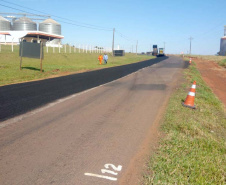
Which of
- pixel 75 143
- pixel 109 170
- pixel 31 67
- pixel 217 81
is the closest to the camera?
pixel 109 170

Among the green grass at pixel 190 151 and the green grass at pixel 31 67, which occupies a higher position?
the green grass at pixel 31 67

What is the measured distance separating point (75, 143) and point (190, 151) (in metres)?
2.17

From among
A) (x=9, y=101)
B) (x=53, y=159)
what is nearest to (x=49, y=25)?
(x=9, y=101)

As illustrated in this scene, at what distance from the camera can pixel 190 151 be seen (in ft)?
14.8

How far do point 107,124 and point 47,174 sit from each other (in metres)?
2.67

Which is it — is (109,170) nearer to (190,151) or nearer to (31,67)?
(190,151)

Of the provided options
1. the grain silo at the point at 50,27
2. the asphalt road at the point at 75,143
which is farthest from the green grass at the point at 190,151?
the grain silo at the point at 50,27

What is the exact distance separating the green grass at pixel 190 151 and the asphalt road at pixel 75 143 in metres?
0.40

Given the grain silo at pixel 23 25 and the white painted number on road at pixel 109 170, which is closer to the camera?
the white painted number on road at pixel 109 170

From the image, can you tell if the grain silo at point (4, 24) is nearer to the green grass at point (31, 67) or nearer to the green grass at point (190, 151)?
the green grass at point (31, 67)

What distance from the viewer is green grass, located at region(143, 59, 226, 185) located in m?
3.56

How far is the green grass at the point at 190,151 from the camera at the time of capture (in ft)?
11.7

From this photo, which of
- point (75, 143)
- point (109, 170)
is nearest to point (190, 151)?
point (109, 170)

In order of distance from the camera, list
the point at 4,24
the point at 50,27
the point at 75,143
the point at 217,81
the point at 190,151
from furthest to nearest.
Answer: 1. the point at 50,27
2. the point at 4,24
3. the point at 217,81
4. the point at 75,143
5. the point at 190,151
